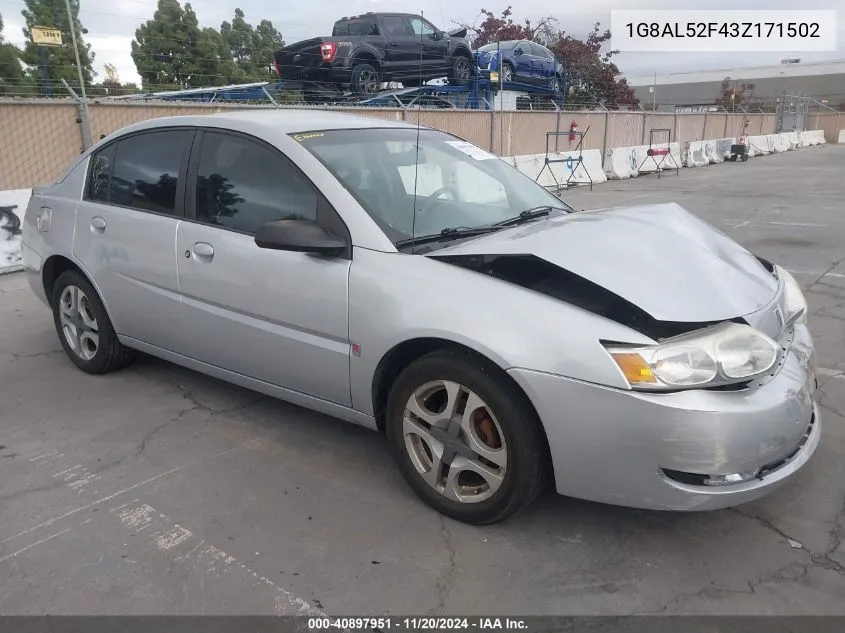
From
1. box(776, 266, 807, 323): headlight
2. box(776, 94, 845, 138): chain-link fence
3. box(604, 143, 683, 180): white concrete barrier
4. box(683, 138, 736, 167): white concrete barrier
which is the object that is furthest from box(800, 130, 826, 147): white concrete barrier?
box(776, 266, 807, 323): headlight

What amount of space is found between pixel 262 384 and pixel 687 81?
74953mm

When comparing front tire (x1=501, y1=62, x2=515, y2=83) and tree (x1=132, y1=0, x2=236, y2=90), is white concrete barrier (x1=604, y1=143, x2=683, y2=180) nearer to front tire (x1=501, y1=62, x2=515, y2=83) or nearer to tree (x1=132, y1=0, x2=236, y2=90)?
front tire (x1=501, y1=62, x2=515, y2=83)

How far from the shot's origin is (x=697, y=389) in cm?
220

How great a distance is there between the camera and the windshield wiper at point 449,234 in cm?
283

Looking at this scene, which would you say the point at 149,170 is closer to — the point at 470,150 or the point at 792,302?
the point at 470,150

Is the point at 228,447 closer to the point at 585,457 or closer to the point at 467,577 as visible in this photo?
the point at 467,577

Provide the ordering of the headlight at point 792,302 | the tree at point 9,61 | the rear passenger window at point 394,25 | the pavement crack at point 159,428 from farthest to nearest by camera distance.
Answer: the tree at point 9,61 → the rear passenger window at point 394,25 → the pavement crack at point 159,428 → the headlight at point 792,302

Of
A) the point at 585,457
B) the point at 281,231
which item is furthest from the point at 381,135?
the point at 585,457

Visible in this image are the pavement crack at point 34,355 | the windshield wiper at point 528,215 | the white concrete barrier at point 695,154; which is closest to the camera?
the windshield wiper at point 528,215

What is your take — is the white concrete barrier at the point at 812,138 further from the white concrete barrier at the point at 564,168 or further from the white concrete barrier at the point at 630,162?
the white concrete barrier at the point at 564,168

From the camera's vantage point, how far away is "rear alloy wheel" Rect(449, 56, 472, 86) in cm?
1617

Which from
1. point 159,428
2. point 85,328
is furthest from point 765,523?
point 85,328

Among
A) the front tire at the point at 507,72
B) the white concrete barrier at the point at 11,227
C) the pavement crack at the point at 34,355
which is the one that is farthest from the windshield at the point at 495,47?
the pavement crack at the point at 34,355
